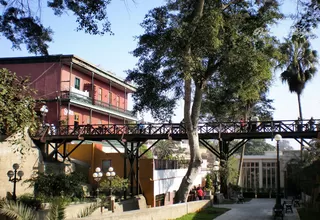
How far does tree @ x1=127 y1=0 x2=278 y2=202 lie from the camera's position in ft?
62.0

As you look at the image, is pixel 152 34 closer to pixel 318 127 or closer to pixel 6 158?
pixel 6 158

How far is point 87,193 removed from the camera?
26000 mm

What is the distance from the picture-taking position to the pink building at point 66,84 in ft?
99.5

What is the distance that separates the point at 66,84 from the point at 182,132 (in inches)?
410

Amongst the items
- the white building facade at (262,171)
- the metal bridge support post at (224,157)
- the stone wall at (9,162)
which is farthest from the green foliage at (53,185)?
the white building facade at (262,171)

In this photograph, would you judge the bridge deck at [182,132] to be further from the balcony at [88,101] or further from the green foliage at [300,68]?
the green foliage at [300,68]

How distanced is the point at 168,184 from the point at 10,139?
1496 centimetres

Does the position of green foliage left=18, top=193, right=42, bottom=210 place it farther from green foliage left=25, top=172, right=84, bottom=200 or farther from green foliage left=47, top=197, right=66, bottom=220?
green foliage left=47, top=197, right=66, bottom=220

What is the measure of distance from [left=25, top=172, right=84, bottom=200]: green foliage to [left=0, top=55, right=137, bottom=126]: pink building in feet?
27.0

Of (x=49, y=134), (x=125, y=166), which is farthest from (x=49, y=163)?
(x=125, y=166)

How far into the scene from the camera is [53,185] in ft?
68.0

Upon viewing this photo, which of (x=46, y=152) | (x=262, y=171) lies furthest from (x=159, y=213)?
(x=262, y=171)

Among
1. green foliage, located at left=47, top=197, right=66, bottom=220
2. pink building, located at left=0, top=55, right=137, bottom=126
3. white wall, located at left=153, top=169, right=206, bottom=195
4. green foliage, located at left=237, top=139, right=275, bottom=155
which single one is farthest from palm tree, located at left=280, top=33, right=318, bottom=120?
green foliage, located at left=237, top=139, right=275, bottom=155

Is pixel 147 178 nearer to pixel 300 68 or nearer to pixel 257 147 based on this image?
pixel 300 68
